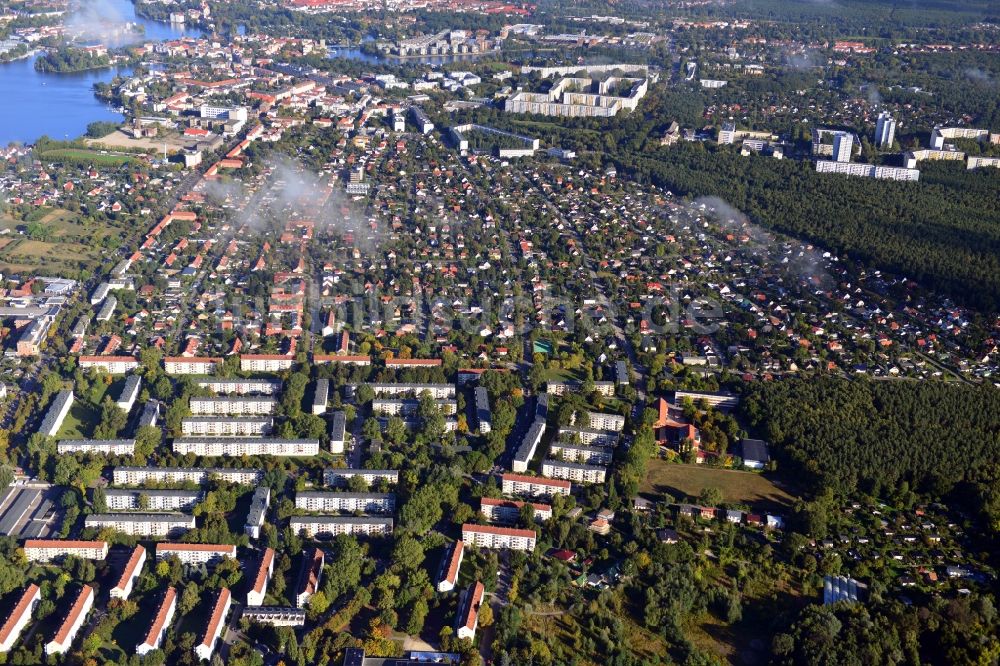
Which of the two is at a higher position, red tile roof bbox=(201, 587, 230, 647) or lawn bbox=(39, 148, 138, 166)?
lawn bbox=(39, 148, 138, 166)

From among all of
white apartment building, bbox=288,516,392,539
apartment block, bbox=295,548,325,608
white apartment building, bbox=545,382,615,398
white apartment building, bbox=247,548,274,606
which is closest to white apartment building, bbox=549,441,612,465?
white apartment building, bbox=545,382,615,398

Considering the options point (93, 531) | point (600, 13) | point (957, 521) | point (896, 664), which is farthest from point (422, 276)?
point (600, 13)

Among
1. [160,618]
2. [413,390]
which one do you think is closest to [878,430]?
[413,390]

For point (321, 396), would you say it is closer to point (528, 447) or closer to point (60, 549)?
point (528, 447)

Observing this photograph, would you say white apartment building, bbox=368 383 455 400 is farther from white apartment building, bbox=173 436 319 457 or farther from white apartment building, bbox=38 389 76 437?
white apartment building, bbox=38 389 76 437

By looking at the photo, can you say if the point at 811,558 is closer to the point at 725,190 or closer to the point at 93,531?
the point at 93,531

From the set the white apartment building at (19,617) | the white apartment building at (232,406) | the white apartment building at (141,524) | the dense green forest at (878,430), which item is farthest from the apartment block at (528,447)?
the white apartment building at (19,617)
